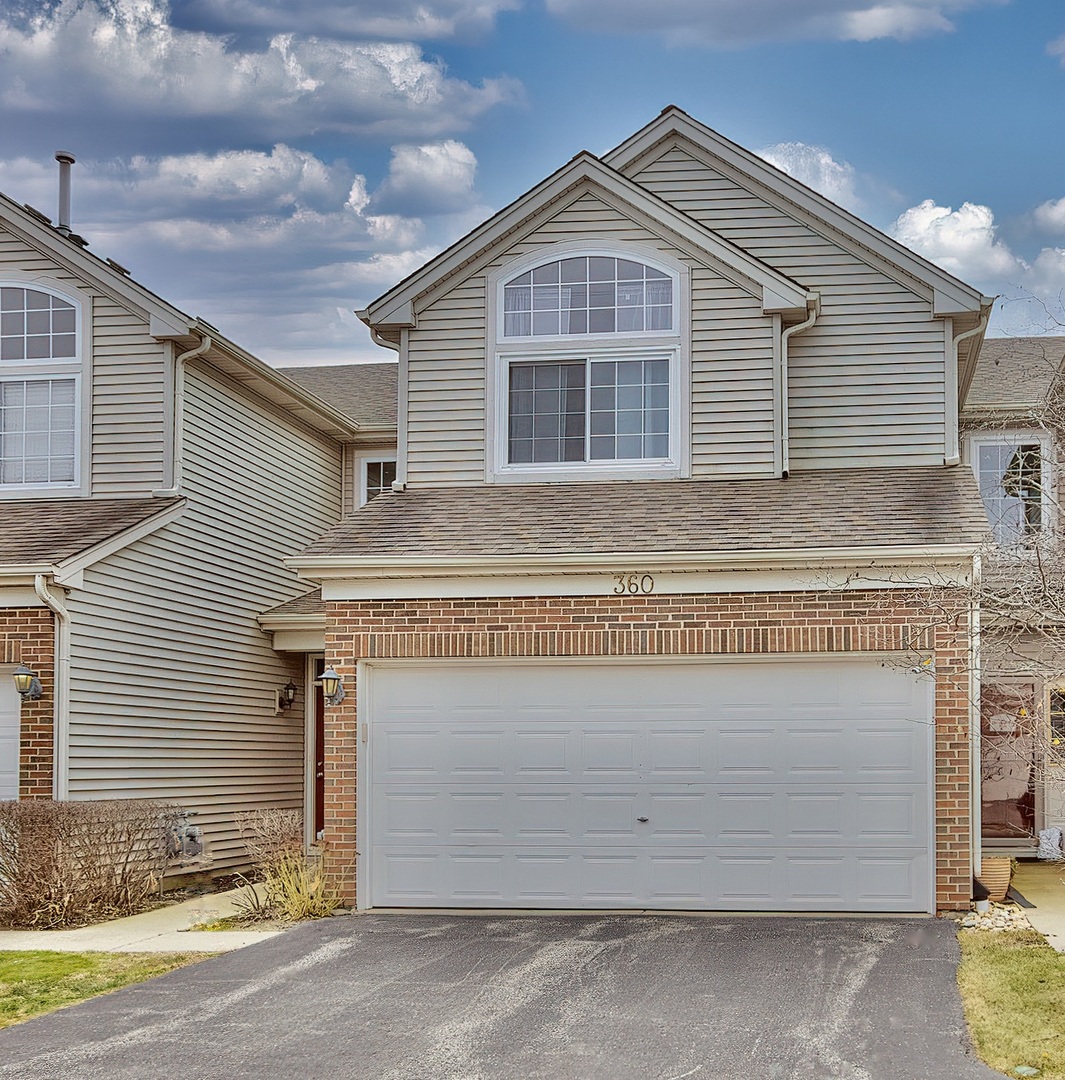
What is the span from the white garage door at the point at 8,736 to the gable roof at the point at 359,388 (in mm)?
7420

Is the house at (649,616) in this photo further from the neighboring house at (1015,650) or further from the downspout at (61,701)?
the downspout at (61,701)

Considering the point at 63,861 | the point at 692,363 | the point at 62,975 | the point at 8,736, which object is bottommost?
the point at 62,975

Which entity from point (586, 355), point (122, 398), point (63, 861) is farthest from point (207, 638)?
point (586, 355)

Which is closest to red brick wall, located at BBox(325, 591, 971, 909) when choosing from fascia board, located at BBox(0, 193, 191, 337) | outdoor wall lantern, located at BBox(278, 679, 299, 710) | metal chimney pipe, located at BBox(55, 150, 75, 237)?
fascia board, located at BBox(0, 193, 191, 337)

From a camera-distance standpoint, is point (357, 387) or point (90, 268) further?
point (357, 387)

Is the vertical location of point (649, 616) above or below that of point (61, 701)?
above

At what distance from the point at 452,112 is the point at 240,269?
275 inches

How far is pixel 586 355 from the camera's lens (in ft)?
48.4

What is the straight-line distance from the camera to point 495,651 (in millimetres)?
12656

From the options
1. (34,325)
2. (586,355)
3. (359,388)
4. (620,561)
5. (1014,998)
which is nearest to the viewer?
(1014,998)

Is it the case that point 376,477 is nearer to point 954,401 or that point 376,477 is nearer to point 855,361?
point 855,361

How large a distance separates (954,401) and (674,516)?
368 centimetres

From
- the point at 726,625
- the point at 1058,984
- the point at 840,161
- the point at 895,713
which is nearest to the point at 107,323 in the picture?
the point at 726,625

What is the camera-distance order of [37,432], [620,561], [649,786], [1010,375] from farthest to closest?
1. [1010,375]
2. [37,432]
3. [649,786]
4. [620,561]
